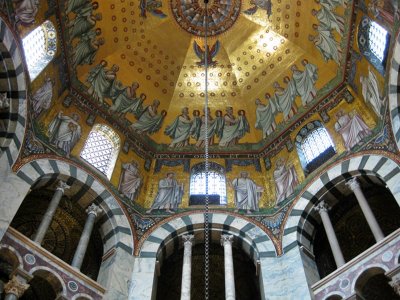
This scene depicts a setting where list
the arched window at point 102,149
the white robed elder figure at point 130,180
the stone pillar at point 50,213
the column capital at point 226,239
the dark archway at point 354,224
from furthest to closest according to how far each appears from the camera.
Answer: the arched window at point 102,149 < the white robed elder figure at point 130,180 < the column capital at point 226,239 < the dark archway at point 354,224 < the stone pillar at point 50,213

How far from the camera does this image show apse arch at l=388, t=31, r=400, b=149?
42.9 ft

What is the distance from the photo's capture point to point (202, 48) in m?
19.3

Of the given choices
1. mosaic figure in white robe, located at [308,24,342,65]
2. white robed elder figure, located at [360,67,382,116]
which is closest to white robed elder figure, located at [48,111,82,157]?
mosaic figure in white robe, located at [308,24,342,65]

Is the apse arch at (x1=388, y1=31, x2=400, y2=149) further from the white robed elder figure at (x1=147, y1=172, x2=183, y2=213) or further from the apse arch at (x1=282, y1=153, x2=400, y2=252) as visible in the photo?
the white robed elder figure at (x1=147, y1=172, x2=183, y2=213)

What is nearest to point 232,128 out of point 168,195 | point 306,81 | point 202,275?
point 306,81

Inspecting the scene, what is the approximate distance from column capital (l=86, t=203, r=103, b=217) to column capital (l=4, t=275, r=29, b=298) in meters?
3.46

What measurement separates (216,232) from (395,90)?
20.3ft

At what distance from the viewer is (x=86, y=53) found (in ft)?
55.1

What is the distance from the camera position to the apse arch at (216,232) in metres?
13.8

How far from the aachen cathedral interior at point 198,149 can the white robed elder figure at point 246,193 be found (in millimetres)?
60

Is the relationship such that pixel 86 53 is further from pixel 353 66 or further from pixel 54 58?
pixel 353 66

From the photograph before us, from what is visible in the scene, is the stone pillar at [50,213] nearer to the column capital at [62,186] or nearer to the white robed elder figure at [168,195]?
the column capital at [62,186]

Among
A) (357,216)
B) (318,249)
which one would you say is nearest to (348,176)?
(357,216)

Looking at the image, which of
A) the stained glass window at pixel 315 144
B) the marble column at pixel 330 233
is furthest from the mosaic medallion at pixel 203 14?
the marble column at pixel 330 233
